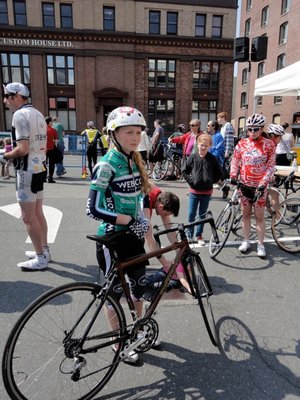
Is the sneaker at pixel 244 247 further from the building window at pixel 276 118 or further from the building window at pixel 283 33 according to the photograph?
the building window at pixel 283 33

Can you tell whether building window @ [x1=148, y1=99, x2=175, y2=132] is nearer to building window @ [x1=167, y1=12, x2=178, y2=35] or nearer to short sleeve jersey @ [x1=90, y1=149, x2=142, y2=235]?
building window @ [x1=167, y1=12, x2=178, y2=35]

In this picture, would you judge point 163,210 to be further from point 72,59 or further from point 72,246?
point 72,59

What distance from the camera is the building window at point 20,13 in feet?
83.4

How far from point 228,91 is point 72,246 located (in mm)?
27436

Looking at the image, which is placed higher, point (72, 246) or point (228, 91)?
point (228, 91)

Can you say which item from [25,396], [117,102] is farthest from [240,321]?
[117,102]

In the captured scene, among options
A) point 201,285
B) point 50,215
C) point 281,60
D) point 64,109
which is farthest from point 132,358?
point 281,60

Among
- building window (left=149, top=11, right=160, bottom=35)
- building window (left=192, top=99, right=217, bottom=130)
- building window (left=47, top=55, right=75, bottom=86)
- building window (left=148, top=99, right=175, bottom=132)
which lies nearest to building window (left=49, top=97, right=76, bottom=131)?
building window (left=47, top=55, right=75, bottom=86)

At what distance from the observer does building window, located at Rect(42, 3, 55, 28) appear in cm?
2564

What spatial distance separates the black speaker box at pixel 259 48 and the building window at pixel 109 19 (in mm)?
22314

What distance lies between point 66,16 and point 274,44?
1917cm

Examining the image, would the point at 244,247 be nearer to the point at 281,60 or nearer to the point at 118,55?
the point at 118,55

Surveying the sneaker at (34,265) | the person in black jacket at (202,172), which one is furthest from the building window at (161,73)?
the sneaker at (34,265)

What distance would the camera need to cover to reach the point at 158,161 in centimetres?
1057
